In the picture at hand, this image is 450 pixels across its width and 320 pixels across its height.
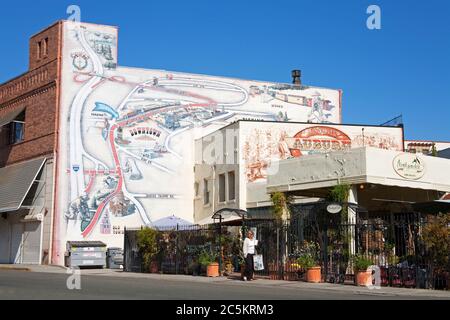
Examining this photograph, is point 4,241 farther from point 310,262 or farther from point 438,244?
point 438,244

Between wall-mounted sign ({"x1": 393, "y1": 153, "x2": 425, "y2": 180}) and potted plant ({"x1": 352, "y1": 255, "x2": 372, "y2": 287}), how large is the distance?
6192mm

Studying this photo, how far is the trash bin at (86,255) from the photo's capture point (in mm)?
34594

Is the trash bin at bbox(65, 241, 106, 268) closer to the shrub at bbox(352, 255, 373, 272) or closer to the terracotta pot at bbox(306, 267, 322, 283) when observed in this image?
the terracotta pot at bbox(306, 267, 322, 283)

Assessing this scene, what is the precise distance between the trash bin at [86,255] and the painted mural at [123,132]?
6.50 ft

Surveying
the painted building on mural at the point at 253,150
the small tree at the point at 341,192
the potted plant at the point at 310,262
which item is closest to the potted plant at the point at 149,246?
the painted building on mural at the point at 253,150

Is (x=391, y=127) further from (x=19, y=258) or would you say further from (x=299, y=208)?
(x=19, y=258)

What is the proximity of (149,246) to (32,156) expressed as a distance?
47.8 feet

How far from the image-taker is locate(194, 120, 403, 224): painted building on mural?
118ft

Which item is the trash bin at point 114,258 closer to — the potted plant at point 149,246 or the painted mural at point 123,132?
the painted mural at point 123,132

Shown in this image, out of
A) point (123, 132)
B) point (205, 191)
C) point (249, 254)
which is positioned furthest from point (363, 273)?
point (123, 132)

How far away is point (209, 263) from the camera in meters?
25.6

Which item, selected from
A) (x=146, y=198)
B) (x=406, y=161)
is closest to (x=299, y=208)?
(x=406, y=161)

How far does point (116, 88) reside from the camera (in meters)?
39.2

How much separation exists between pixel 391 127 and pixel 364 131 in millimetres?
1941
